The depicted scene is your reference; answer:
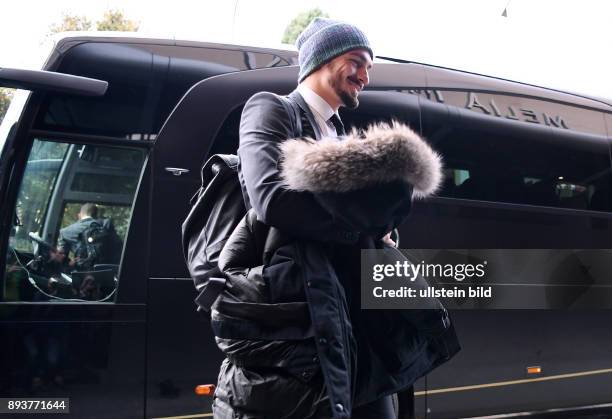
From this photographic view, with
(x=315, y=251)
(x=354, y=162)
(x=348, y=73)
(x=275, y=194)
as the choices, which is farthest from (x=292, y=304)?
(x=348, y=73)

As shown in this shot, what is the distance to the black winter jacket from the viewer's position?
156 centimetres

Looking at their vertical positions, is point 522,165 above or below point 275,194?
above

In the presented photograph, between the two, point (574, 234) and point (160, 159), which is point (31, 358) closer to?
point (160, 159)

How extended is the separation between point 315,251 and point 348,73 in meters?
0.55

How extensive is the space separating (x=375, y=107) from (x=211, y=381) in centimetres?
195

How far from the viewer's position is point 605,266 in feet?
15.7

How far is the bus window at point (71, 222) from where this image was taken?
3436 millimetres

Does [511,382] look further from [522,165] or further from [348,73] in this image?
[348,73]

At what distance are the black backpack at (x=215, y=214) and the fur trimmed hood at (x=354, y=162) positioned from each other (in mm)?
200

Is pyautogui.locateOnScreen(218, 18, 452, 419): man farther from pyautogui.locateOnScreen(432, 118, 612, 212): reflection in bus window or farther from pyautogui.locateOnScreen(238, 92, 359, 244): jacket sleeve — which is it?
pyautogui.locateOnScreen(432, 118, 612, 212): reflection in bus window

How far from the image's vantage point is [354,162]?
1564 mm

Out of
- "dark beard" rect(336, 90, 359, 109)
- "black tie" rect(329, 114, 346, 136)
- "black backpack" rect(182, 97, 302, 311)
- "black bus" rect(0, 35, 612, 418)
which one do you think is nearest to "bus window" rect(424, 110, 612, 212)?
"black bus" rect(0, 35, 612, 418)

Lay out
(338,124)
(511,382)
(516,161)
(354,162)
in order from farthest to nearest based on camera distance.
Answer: (516,161) < (511,382) < (338,124) < (354,162)

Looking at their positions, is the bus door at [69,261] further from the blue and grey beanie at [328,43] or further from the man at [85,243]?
the blue and grey beanie at [328,43]
